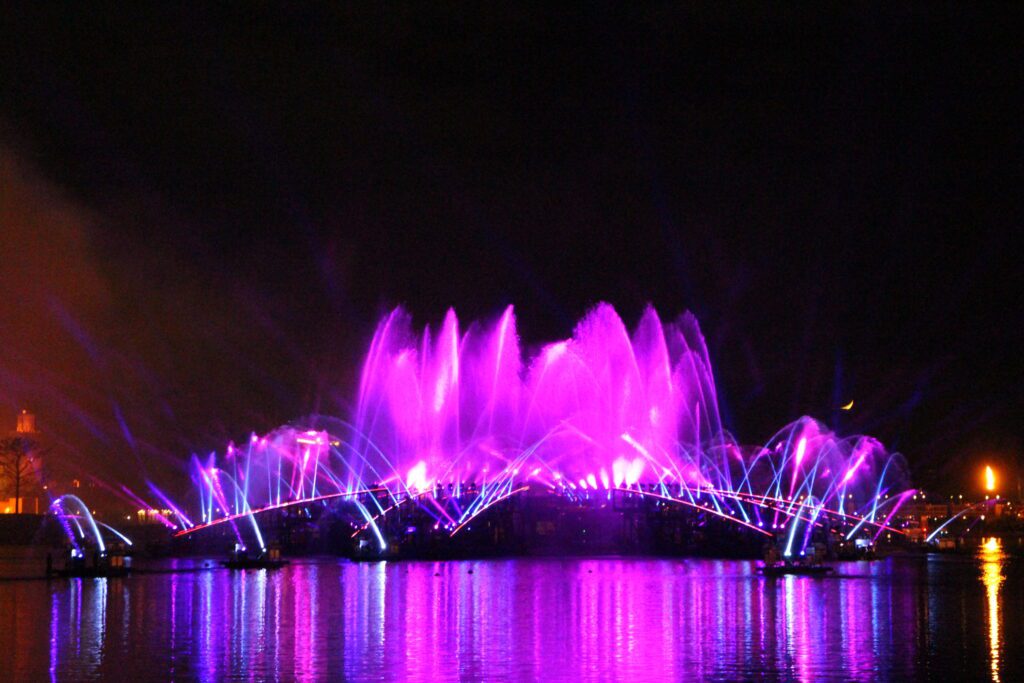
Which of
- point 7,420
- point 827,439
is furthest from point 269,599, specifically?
point 7,420

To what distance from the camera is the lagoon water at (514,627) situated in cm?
2916

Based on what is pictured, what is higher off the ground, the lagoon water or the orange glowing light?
the orange glowing light

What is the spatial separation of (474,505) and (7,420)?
81540 mm

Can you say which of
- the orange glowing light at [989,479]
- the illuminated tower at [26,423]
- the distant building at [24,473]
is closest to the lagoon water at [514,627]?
the distant building at [24,473]

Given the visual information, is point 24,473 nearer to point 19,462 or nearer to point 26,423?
point 26,423

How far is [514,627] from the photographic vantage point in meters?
37.9

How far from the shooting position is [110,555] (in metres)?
62.6

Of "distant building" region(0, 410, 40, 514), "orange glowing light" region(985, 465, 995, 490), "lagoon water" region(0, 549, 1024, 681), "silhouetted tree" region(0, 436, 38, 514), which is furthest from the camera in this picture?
"orange glowing light" region(985, 465, 995, 490)

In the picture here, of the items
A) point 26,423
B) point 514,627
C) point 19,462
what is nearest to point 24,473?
point 26,423

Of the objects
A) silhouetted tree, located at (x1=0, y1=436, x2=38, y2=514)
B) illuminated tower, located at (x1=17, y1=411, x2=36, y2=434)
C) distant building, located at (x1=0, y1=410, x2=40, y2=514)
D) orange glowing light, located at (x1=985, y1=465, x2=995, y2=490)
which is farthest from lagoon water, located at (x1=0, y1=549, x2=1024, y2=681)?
orange glowing light, located at (x1=985, y1=465, x2=995, y2=490)

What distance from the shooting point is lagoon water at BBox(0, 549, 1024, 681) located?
1148 inches

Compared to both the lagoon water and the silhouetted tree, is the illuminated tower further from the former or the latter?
the lagoon water

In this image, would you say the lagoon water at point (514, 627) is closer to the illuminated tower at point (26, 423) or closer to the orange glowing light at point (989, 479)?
the illuminated tower at point (26, 423)

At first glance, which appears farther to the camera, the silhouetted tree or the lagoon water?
the silhouetted tree
